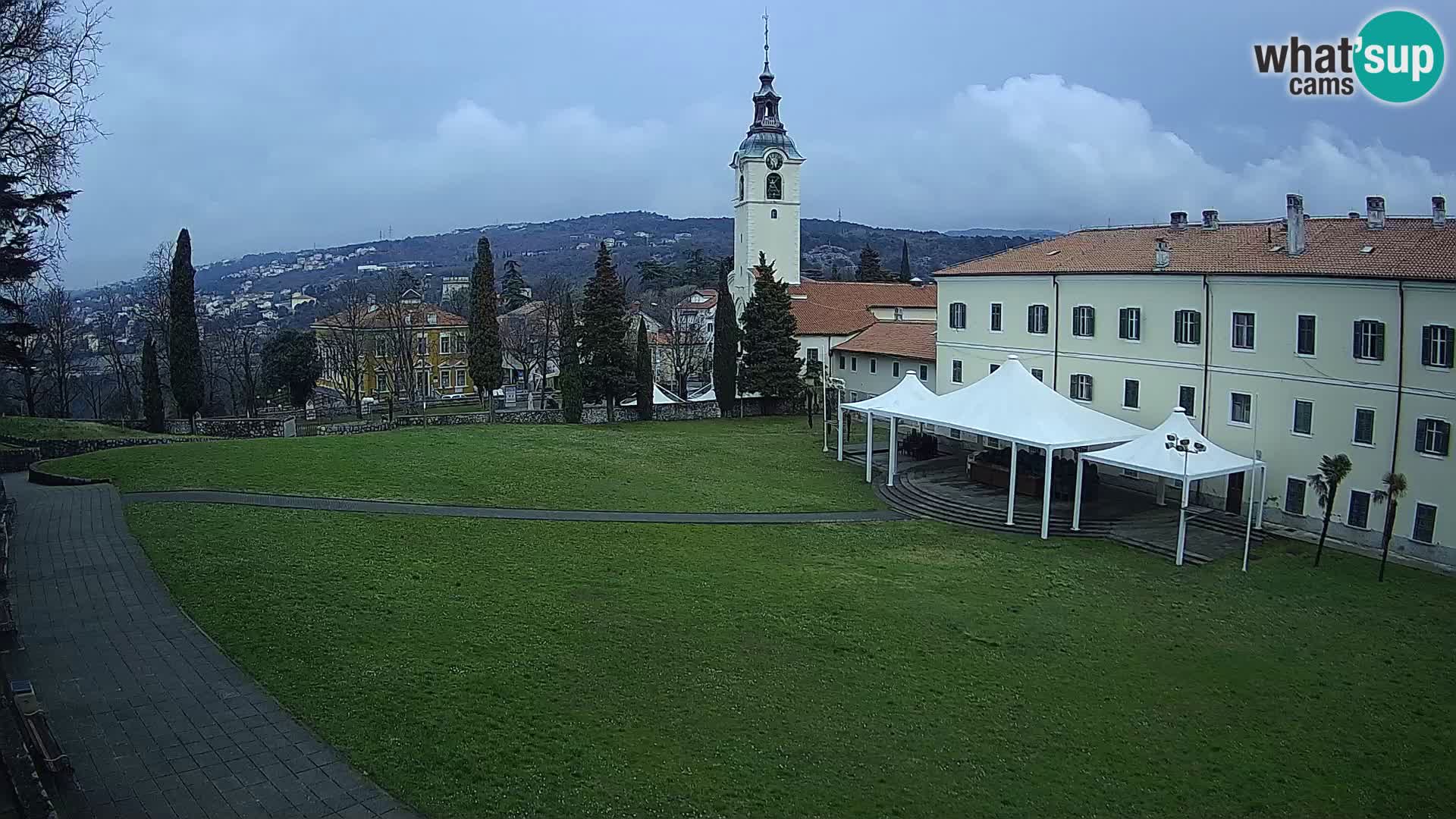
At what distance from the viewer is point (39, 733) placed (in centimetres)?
920

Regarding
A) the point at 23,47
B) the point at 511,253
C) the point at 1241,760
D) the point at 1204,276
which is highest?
the point at 511,253

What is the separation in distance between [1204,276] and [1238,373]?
2.59 metres

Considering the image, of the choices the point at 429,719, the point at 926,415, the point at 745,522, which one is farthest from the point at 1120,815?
the point at 926,415

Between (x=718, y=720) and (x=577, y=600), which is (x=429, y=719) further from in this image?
(x=577, y=600)

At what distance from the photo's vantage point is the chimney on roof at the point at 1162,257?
24.9m

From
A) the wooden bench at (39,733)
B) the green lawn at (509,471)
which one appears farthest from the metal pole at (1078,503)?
the wooden bench at (39,733)

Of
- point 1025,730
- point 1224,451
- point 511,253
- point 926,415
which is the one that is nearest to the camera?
point 1025,730

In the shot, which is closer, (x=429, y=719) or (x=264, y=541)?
(x=429, y=719)

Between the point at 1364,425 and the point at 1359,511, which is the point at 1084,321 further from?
the point at 1359,511

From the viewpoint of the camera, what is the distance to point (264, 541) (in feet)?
57.7

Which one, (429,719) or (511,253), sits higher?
(511,253)

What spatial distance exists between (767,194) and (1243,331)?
31.2 m

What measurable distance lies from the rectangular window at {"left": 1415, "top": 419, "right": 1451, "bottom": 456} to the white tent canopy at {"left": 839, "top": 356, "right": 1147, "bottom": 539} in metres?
5.72

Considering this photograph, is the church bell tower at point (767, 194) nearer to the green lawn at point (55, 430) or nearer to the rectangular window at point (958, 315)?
the rectangular window at point (958, 315)
